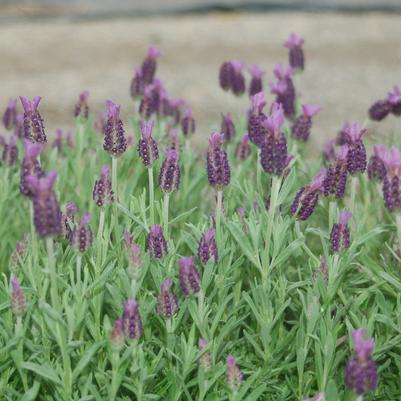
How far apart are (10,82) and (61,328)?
14.7ft

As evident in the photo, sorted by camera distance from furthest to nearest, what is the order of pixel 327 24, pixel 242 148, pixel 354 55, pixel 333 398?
pixel 327 24
pixel 354 55
pixel 242 148
pixel 333 398

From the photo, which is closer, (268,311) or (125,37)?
(268,311)

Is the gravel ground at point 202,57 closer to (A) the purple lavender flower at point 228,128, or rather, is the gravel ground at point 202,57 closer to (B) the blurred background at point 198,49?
(B) the blurred background at point 198,49

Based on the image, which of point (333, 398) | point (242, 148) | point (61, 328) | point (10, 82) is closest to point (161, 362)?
point (61, 328)

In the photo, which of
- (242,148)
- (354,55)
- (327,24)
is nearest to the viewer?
(242,148)

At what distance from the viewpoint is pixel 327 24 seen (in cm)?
777

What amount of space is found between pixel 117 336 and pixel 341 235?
2.27ft

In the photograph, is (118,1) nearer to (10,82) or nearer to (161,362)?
(10,82)

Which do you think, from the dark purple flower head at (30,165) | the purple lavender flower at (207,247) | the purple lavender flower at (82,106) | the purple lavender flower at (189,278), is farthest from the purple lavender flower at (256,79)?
the dark purple flower head at (30,165)

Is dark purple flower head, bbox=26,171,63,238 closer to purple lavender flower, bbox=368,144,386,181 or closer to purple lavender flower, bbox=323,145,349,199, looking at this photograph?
purple lavender flower, bbox=323,145,349,199

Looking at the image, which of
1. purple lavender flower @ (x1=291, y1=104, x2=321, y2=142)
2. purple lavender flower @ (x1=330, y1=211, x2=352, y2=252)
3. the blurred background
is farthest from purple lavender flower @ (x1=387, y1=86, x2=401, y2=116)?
the blurred background

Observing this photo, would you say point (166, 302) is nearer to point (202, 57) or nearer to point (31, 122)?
point (31, 122)

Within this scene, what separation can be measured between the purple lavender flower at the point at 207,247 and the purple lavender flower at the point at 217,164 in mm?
134

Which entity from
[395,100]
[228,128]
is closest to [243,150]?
[228,128]
